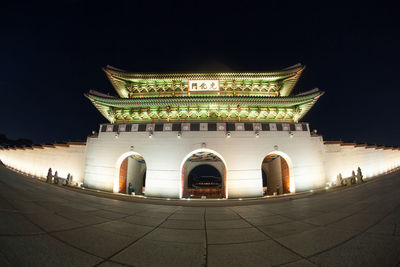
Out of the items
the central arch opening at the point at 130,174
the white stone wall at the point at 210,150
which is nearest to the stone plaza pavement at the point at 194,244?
the white stone wall at the point at 210,150

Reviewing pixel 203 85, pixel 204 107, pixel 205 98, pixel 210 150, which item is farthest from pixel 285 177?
pixel 203 85

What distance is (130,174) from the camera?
14078mm

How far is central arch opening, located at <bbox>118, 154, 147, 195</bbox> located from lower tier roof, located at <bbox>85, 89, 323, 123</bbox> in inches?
164

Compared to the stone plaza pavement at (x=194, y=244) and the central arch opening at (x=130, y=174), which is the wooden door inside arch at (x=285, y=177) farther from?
the central arch opening at (x=130, y=174)

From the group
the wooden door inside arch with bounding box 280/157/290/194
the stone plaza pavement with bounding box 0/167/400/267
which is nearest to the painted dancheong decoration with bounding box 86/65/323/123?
the wooden door inside arch with bounding box 280/157/290/194

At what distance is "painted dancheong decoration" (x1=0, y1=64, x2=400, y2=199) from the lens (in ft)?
36.2

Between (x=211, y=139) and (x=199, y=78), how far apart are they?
6272mm

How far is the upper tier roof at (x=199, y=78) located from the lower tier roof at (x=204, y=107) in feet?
7.66

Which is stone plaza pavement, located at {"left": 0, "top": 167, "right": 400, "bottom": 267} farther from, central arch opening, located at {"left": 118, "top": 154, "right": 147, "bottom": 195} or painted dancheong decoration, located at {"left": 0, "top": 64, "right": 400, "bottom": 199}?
central arch opening, located at {"left": 118, "top": 154, "right": 147, "bottom": 195}

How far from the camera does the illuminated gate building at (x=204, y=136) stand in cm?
1094

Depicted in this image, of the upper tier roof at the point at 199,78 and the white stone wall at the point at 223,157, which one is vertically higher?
the upper tier roof at the point at 199,78

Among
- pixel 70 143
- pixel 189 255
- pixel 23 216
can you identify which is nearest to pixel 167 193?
pixel 23 216

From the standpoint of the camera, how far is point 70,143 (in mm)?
13781

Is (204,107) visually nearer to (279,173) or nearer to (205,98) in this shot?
(205,98)
